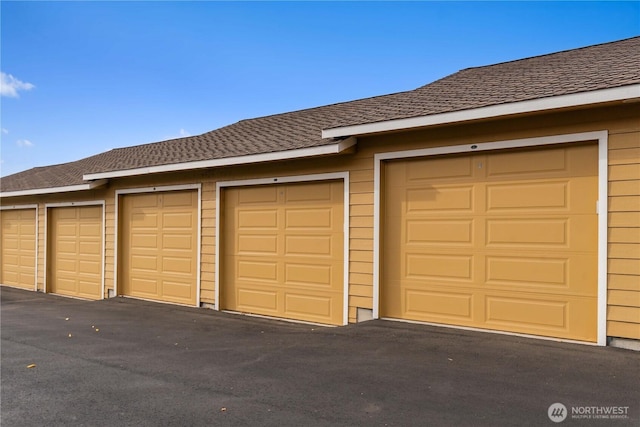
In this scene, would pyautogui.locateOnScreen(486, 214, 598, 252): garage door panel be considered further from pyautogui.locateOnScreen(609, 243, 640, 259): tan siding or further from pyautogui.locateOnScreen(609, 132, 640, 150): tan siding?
pyautogui.locateOnScreen(609, 132, 640, 150): tan siding

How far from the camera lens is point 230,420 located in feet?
12.0

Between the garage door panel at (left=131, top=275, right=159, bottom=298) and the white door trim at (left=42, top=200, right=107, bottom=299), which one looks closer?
the garage door panel at (left=131, top=275, right=159, bottom=298)

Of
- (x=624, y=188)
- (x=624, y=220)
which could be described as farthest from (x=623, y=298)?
(x=624, y=188)

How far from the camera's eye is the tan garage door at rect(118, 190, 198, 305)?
10.1 metres

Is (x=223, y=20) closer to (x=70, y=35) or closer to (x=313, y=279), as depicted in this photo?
(x=70, y=35)

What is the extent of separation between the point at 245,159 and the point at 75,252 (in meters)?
7.89

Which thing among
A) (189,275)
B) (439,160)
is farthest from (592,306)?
(189,275)

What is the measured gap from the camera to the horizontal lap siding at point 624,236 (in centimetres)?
507

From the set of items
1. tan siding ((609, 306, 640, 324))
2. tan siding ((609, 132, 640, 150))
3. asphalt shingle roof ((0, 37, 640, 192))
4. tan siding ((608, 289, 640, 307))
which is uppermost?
asphalt shingle roof ((0, 37, 640, 192))

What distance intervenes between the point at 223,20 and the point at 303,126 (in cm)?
514

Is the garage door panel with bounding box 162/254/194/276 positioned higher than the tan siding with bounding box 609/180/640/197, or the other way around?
the tan siding with bounding box 609/180/640/197

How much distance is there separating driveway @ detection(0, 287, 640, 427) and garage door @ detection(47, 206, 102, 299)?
5.73 meters
